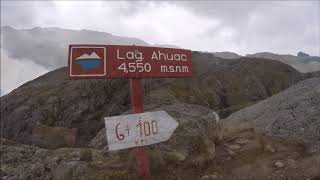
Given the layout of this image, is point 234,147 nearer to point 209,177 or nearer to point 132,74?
point 209,177

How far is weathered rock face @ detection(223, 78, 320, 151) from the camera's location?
10.8 meters

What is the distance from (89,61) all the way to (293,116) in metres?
6.61

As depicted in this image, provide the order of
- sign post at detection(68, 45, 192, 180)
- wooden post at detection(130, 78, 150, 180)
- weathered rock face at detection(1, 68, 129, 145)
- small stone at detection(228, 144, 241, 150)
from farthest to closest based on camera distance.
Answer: weathered rock face at detection(1, 68, 129, 145)
small stone at detection(228, 144, 241, 150)
wooden post at detection(130, 78, 150, 180)
sign post at detection(68, 45, 192, 180)

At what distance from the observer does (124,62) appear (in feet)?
24.9

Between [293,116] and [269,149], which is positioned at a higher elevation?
[293,116]

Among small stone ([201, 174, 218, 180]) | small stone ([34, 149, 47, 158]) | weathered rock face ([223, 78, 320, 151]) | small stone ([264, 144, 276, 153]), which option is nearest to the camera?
small stone ([201, 174, 218, 180])

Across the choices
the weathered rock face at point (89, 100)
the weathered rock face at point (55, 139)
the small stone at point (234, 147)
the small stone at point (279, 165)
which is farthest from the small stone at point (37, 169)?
the weathered rock face at point (89, 100)

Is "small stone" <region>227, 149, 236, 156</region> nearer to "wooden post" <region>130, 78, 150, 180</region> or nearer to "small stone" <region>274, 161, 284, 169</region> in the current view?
"small stone" <region>274, 161, 284, 169</region>

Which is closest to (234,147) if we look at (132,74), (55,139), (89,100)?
(132,74)

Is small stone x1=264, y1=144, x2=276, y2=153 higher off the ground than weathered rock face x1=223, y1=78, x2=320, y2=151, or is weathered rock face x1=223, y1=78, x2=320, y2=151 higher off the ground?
weathered rock face x1=223, y1=78, x2=320, y2=151

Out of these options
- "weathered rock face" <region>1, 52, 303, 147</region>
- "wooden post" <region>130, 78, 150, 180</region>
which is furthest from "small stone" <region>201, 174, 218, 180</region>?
"weathered rock face" <region>1, 52, 303, 147</region>

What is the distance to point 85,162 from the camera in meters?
10.5

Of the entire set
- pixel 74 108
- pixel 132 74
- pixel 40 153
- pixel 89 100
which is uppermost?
pixel 89 100

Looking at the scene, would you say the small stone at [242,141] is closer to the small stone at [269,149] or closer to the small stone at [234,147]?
the small stone at [234,147]
